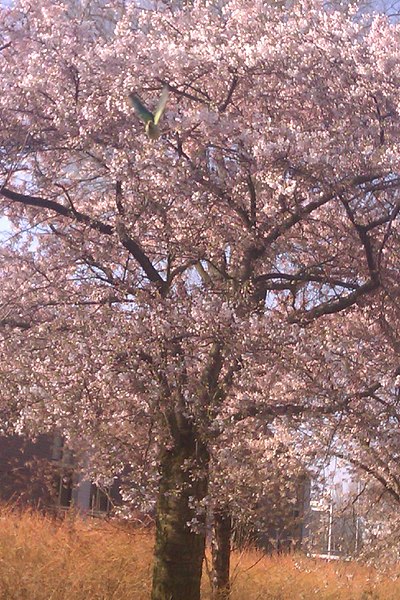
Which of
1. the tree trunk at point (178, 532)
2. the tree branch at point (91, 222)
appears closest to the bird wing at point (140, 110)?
the tree branch at point (91, 222)

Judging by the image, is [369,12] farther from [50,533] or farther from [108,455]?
[50,533]

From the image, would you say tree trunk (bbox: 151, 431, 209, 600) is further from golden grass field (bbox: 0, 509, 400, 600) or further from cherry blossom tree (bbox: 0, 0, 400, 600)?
golden grass field (bbox: 0, 509, 400, 600)

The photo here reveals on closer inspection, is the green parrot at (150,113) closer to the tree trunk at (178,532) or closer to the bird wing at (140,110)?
the bird wing at (140,110)

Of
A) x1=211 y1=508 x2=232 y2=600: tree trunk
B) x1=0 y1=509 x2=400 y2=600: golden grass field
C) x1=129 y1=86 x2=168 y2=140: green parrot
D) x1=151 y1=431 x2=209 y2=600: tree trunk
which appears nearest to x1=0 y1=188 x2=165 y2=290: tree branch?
x1=129 y1=86 x2=168 y2=140: green parrot

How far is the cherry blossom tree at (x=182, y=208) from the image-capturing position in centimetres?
798

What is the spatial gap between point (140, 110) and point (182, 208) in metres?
1.19

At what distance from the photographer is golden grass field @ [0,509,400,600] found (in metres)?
9.73

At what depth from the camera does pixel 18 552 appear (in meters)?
10.6

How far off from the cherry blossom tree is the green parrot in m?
0.18

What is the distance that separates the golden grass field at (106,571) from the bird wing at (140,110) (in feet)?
16.8

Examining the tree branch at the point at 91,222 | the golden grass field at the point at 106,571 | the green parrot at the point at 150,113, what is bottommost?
the golden grass field at the point at 106,571

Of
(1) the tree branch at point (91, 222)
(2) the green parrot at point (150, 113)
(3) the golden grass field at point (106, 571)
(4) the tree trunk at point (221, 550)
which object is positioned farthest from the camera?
(4) the tree trunk at point (221, 550)

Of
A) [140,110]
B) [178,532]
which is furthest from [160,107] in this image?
[178,532]

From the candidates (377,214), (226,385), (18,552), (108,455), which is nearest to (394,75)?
(377,214)
